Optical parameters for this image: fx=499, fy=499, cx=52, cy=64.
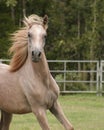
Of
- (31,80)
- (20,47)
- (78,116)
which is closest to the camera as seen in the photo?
(31,80)

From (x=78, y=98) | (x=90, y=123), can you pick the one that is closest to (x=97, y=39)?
(x=78, y=98)

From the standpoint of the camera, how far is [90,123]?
11.0 metres

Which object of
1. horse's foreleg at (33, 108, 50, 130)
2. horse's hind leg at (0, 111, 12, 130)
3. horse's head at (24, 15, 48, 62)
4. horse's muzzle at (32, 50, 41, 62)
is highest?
horse's head at (24, 15, 48, 62)

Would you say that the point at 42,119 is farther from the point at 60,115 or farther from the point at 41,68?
the point at 41,68

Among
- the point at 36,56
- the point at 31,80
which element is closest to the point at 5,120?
the point at 31,80

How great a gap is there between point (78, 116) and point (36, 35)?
6.14m

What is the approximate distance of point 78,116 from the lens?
40.7 ft

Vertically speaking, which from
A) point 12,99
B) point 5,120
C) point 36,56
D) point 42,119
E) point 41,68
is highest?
point 36,56

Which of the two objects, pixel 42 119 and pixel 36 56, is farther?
pixel 42 119

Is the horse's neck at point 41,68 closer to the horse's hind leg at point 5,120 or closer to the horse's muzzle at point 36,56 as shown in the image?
the horse's muzzle at point 36,56

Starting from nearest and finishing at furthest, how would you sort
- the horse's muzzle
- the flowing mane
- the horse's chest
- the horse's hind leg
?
the horse's muzzle, the horse's chest, the flowing mane, the horse's hind leg

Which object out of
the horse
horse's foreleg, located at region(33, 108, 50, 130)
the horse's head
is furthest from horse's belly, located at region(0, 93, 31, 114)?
the horse's head

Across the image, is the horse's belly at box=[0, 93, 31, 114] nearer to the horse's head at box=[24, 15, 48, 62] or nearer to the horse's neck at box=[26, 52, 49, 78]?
the horse's neck at box=[26, 52, 49, 78]

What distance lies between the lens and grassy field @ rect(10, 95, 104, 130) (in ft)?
34.1
